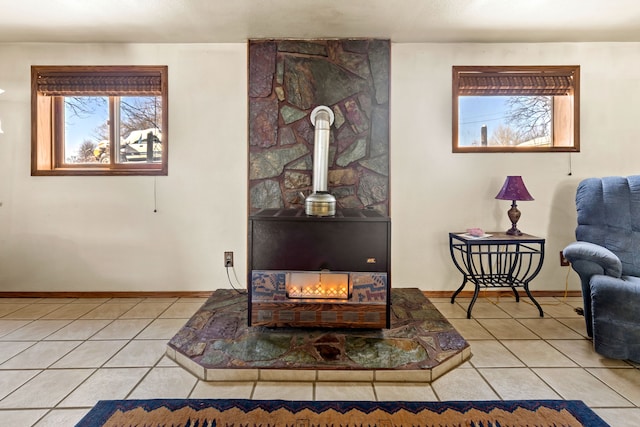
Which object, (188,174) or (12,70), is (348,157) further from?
(12,70)

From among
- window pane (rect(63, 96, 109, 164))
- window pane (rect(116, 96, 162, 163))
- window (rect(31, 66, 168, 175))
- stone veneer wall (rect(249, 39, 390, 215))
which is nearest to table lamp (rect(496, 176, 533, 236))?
stone veneer wall (rect(249, 39, 390, 215))

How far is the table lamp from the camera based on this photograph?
264cm

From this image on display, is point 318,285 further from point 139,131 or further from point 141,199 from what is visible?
point 139,131

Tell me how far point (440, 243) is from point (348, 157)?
3.43ft

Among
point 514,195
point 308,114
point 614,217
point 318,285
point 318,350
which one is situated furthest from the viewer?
point 308,114

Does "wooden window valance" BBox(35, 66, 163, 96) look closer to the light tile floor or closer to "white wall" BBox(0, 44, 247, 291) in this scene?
"white wall" BBox(0, 44, 247, 291)

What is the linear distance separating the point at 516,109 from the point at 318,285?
2273 millimetres

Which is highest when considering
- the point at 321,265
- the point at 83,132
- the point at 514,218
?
the point at 83,132

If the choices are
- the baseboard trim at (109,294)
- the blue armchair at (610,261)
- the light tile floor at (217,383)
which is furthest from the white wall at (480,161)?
the baseboard trim at (109,294)

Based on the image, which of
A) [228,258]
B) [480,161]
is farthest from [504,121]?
[228,258]

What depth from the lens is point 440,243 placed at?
2.96 meters

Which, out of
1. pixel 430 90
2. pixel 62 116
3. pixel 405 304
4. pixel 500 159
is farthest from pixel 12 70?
pixel 500 159

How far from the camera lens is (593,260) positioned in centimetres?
202

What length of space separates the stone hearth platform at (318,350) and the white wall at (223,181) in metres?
0.80
